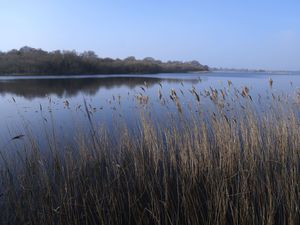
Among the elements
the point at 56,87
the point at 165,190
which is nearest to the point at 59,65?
the point at 56,87

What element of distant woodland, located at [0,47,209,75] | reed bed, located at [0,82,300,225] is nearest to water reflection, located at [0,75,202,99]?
reed bed, located at [0,82,300,225]

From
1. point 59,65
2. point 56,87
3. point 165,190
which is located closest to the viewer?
point 165,190

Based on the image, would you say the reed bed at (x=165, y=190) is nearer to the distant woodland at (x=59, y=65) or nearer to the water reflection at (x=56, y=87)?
the water reflection at (x=56, y=87)

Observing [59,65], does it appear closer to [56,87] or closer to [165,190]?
[56,87]

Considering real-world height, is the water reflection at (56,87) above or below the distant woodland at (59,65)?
below

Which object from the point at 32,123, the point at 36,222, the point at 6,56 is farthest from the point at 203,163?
the point at 6,56

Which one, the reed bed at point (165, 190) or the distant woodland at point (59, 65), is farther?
the distant woodland at point (59, 65)

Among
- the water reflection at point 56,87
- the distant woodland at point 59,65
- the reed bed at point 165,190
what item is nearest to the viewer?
the reed bed at point 165,190

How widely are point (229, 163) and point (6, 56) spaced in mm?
45333

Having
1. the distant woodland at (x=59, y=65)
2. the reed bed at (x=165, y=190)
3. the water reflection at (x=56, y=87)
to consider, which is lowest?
the reed bed at (x=165, y=190)

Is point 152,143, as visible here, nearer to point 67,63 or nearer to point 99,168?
point 99,168

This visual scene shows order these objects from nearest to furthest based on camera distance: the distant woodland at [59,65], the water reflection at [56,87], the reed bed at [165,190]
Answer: the reed bed at [165,190]
the water reflection at [56,87]
the distant woodland at [59,65]

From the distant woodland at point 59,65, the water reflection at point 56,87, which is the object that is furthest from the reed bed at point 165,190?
the distant woodland at point 59,65

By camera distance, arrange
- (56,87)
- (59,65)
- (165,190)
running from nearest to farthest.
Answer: (165,190) → (56,87) → (59,65)
